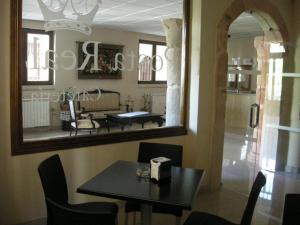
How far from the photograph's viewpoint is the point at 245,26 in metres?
7.30

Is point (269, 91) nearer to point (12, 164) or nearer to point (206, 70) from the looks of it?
point (206, 70)

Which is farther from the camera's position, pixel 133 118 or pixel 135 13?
pixel 135 13

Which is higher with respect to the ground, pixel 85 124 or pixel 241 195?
pixel 85 124

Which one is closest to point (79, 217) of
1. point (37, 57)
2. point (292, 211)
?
point (292, 211)

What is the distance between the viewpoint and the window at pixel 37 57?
2.70 meters

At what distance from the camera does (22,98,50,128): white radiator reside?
275 cm

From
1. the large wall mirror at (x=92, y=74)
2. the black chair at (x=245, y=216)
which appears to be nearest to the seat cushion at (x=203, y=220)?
the black chair at (x=245, y=216)

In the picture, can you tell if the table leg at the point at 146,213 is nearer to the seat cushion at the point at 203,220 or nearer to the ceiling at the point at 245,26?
the seat cushion at the point at 203,220

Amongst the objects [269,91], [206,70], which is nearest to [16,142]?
[206,70]

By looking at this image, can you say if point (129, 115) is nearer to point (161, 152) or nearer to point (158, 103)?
point (158, 103)

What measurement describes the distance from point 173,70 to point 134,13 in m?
1.37

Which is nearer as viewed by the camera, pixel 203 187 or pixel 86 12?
pixel 86 12

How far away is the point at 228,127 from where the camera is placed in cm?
834

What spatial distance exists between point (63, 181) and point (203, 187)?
6.46 feet
